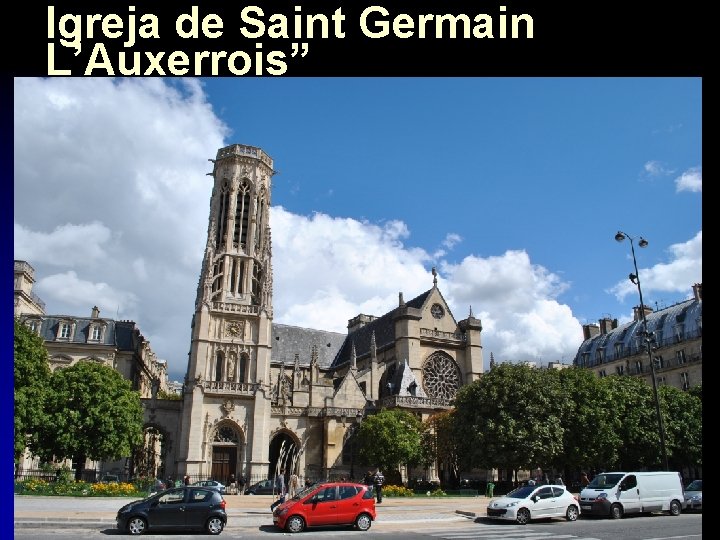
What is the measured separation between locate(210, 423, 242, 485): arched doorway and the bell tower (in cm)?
26

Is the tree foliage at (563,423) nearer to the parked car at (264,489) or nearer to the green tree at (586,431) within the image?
the green tree at (586,431)

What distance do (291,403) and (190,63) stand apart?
1944 inches

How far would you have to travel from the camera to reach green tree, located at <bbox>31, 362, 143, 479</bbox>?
124 feet

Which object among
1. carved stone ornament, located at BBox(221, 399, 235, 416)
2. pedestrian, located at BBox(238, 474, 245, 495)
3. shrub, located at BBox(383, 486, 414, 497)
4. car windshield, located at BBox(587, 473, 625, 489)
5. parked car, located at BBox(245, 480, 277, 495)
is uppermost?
carved stone ornament, located at BBox(221, 399, 235, 416)

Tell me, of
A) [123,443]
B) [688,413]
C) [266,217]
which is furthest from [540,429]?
[266,217]

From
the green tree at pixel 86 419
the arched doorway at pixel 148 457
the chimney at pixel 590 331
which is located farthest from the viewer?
the chimney at pixel 590 331

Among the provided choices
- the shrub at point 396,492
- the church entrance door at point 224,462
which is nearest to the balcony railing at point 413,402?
the church entrance door at point 224,462

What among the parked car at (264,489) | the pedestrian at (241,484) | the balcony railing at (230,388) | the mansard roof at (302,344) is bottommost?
the pedestrian at (241,484)

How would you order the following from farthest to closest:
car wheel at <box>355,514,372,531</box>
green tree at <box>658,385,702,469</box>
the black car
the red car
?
green tree at <box>658,385,702,469</box> < car wheel at <box>355,514,372,531</box> < the red car < the black car

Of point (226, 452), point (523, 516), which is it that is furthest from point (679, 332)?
point (523, 516)

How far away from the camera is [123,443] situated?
3978 cm

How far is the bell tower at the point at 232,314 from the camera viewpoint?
4866 centimetres

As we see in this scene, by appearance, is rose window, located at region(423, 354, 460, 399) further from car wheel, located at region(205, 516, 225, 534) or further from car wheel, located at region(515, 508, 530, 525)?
car wheel, located at region(205, 516, 225, 534)

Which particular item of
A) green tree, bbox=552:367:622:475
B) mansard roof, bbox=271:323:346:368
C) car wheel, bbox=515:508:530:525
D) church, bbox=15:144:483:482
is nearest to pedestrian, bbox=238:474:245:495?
church, bbox=15:144:483:482
